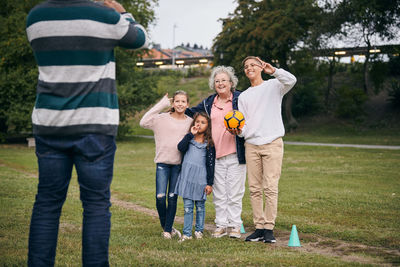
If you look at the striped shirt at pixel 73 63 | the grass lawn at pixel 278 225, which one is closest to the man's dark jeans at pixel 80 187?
the striped shirt at pixel 73 63

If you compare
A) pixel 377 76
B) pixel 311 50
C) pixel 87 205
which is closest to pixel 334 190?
pixel 87 205

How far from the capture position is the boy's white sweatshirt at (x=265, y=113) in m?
5.55

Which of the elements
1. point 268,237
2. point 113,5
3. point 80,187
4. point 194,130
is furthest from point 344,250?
point 113,5

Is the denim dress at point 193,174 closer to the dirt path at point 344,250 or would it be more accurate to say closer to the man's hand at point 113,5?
the dirt path at point 344,250

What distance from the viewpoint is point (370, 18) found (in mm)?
27750

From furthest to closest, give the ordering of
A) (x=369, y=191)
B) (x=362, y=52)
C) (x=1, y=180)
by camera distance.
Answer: (x=362, y=52) < (x=1, y=180) < (x=369, y=191)

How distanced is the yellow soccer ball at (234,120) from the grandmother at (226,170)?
1.35 feet

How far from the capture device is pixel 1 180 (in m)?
11.2

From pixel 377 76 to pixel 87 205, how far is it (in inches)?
1436

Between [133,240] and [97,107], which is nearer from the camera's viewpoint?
[97,107]

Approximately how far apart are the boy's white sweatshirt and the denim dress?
2.08 feet

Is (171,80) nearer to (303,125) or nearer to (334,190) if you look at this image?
(303,125)

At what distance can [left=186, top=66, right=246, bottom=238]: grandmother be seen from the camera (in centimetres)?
579

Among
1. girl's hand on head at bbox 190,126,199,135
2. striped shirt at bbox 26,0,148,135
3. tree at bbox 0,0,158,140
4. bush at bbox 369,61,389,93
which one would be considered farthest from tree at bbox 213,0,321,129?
striped shirt at bbox 26,0,148,135
